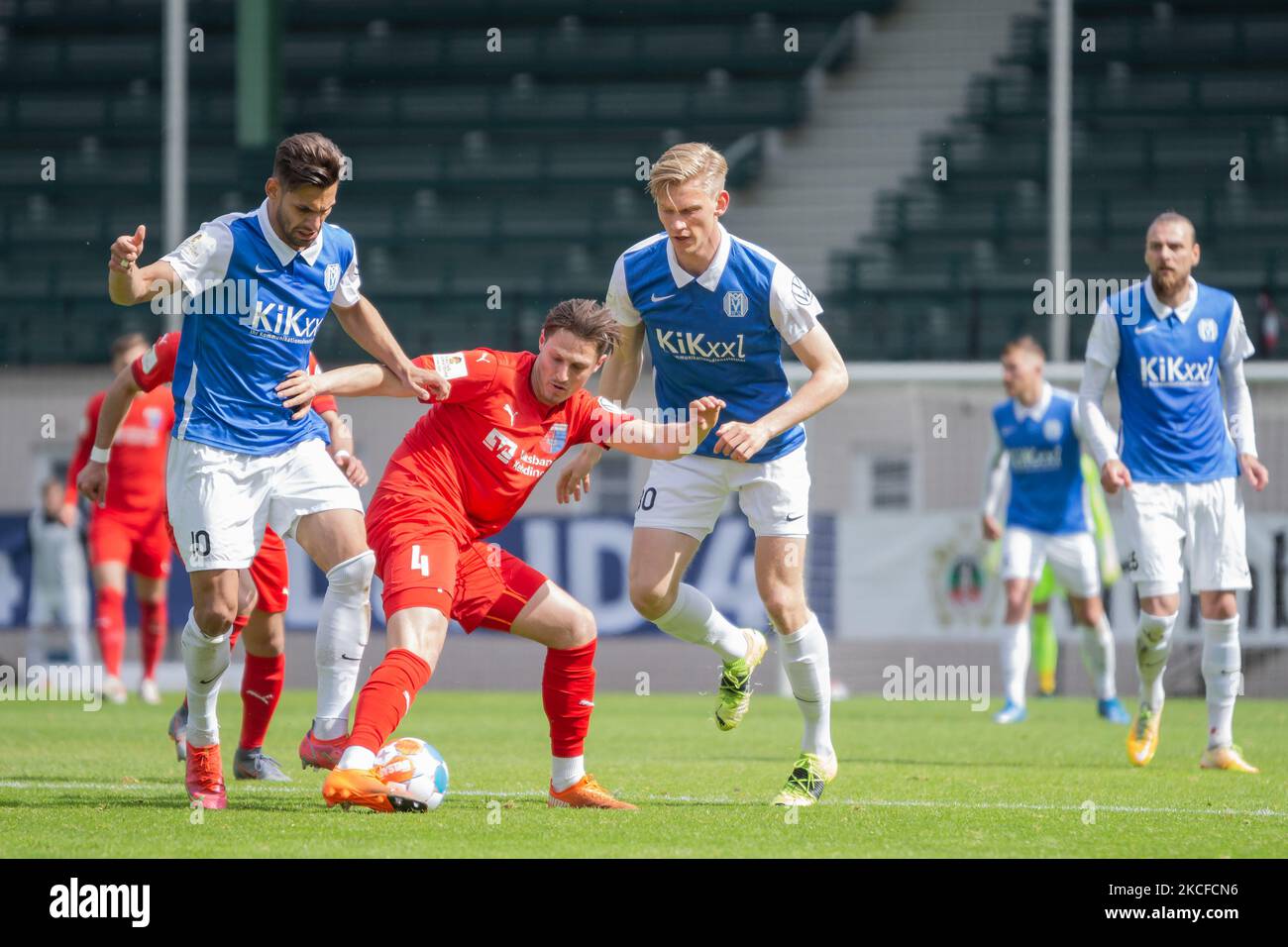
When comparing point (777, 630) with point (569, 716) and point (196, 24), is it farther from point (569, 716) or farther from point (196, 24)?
point (196, 24)

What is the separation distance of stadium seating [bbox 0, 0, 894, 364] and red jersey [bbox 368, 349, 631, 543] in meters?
11.6

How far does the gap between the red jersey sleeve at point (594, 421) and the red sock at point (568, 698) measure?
0.69m

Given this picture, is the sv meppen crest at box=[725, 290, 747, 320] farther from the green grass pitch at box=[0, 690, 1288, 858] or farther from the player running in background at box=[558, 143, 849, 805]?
the green grass pitch at box=[0, 690, 1288, 858]

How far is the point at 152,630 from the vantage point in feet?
37.3

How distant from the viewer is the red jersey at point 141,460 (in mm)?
11006

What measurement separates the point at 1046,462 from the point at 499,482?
6068 mm

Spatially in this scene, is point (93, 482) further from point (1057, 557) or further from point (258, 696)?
point (1057, 557)

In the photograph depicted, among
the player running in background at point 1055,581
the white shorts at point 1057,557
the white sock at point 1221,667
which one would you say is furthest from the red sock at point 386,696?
the player running in background at point 1055,581

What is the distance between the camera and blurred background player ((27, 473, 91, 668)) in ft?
44.5

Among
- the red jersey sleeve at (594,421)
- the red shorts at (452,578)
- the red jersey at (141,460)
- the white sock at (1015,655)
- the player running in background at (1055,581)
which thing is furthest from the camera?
the player running in background at (1055,581)

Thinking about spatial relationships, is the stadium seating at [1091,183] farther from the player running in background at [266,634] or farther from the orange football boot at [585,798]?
the orange football boot at [585,798]

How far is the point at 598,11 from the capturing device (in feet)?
67.7

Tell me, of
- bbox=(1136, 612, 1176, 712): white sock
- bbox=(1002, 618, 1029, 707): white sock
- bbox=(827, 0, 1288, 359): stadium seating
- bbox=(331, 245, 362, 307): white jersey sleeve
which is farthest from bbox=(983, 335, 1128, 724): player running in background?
bbox=(331, 245, 362, 307): white jersey sleeve

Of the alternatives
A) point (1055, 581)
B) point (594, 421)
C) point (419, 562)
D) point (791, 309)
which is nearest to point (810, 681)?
point (594, 421)
